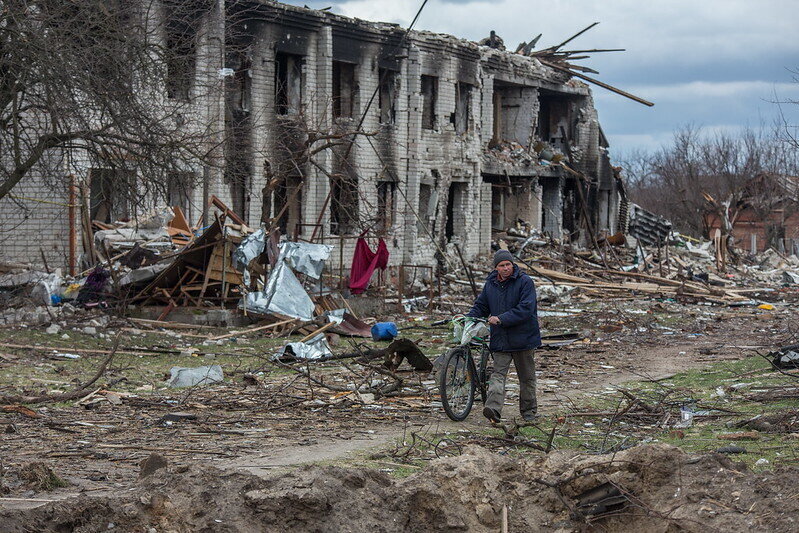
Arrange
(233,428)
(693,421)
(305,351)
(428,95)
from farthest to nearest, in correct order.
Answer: (428,95)
(305,351)
(693,421)
(233,428)

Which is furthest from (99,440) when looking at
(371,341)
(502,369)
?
(371,341)

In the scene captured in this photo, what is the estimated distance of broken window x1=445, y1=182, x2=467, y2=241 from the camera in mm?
35250

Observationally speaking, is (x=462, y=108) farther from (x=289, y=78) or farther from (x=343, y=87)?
(x=289, y=78)

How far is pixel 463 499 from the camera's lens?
6.93 metres

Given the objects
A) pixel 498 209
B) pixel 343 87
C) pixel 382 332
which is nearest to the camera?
pixel 382 332

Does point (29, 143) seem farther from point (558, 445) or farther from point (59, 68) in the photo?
point (558, 445)

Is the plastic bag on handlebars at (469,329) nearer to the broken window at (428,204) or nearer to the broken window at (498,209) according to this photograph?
the broken window at (428,204)

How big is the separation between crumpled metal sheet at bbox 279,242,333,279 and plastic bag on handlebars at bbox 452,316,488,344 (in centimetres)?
949

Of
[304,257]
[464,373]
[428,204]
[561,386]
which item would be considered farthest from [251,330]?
[428,204]

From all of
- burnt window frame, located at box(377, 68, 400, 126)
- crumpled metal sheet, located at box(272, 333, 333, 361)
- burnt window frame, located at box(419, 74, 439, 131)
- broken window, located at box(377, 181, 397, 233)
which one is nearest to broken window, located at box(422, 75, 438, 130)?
burnt window frame, located at box(419, 74, 439, 131)

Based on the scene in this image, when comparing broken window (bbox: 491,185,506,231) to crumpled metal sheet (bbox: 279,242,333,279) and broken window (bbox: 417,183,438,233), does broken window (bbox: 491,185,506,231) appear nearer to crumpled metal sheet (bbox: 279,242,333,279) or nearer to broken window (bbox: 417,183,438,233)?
broken window (bbox: 417,183,438,233)

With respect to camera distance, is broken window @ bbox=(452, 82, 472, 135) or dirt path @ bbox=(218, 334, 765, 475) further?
broken window @ bbox=(452, 82, 472, 135)

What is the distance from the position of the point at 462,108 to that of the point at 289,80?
323 inches

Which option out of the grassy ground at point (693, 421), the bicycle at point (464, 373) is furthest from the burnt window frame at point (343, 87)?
the bicycle at point (464, 373)
